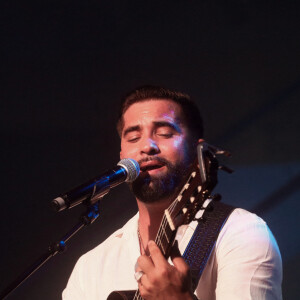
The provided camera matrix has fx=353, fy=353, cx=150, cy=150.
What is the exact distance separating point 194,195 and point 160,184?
574 mm

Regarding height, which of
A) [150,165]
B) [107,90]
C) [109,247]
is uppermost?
[107,90]

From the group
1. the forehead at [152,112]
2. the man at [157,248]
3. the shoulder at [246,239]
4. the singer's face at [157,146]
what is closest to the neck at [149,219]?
the man at [157,248]

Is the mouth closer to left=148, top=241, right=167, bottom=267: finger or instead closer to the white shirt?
the white shirt

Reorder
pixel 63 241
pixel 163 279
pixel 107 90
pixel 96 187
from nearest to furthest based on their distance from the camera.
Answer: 1. pixel 163 279
2. pixel 96 187
3. pixel 63 241
4. pixel 107 90

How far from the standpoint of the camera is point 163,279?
1.31 meters

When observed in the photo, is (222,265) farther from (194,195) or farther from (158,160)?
(158,160)

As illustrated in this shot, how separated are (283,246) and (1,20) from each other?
2.86 metres

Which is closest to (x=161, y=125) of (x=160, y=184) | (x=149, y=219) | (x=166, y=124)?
(x=166, y=124)

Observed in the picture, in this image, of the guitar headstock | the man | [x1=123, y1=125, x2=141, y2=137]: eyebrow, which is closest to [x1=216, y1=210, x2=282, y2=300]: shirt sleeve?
the man

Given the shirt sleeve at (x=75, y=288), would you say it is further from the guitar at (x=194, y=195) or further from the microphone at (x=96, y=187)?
the microphone at (x=96, y=187)

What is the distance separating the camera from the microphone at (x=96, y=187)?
1342mm

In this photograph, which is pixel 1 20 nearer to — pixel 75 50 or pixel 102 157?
pixel 75 50

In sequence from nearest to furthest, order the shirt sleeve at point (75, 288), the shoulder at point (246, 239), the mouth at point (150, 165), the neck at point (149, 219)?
the shoulder at point (246, 239) < the mouth at point (150, 165) < the neck at point (149, 219) < the shirt sleeve at point (75, 288)

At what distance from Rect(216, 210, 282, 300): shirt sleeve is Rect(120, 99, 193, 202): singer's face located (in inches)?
15.9
